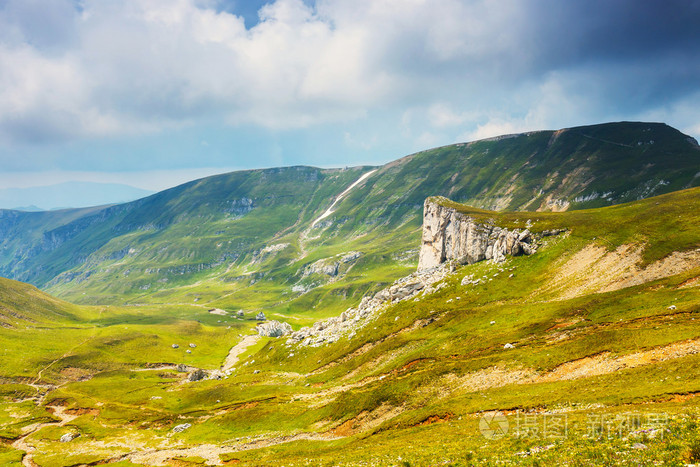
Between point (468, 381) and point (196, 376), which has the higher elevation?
point (468, 381)

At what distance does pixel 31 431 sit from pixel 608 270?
15843 centimetres

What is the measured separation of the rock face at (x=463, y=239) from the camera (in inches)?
4269

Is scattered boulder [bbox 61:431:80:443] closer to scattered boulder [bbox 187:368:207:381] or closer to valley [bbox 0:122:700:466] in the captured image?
valley [bbox 0:122:700:466]

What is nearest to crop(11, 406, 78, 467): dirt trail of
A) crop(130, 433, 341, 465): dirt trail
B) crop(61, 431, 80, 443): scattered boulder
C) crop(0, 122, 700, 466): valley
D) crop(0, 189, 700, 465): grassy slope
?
crop(0, 122, 700, 466): valley

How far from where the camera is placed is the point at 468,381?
174 ft

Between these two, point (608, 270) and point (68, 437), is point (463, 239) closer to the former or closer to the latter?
point (608, 270)

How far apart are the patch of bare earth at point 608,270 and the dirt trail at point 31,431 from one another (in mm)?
120388

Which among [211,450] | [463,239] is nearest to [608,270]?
[463,239]

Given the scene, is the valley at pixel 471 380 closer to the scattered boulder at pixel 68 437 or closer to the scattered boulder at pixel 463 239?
the scattered boulder at pixel 68 437

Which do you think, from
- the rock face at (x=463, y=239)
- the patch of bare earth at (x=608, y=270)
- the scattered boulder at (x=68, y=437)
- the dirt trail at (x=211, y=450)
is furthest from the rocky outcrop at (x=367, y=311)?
the scattered boulder at (x=68, y=437)

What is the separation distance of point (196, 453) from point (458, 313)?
6359 centimetres

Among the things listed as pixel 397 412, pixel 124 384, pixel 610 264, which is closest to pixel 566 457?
pixel 397 412

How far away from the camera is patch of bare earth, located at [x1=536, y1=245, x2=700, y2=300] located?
72.8m

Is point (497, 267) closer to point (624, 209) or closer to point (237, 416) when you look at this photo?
point (624, 209)
